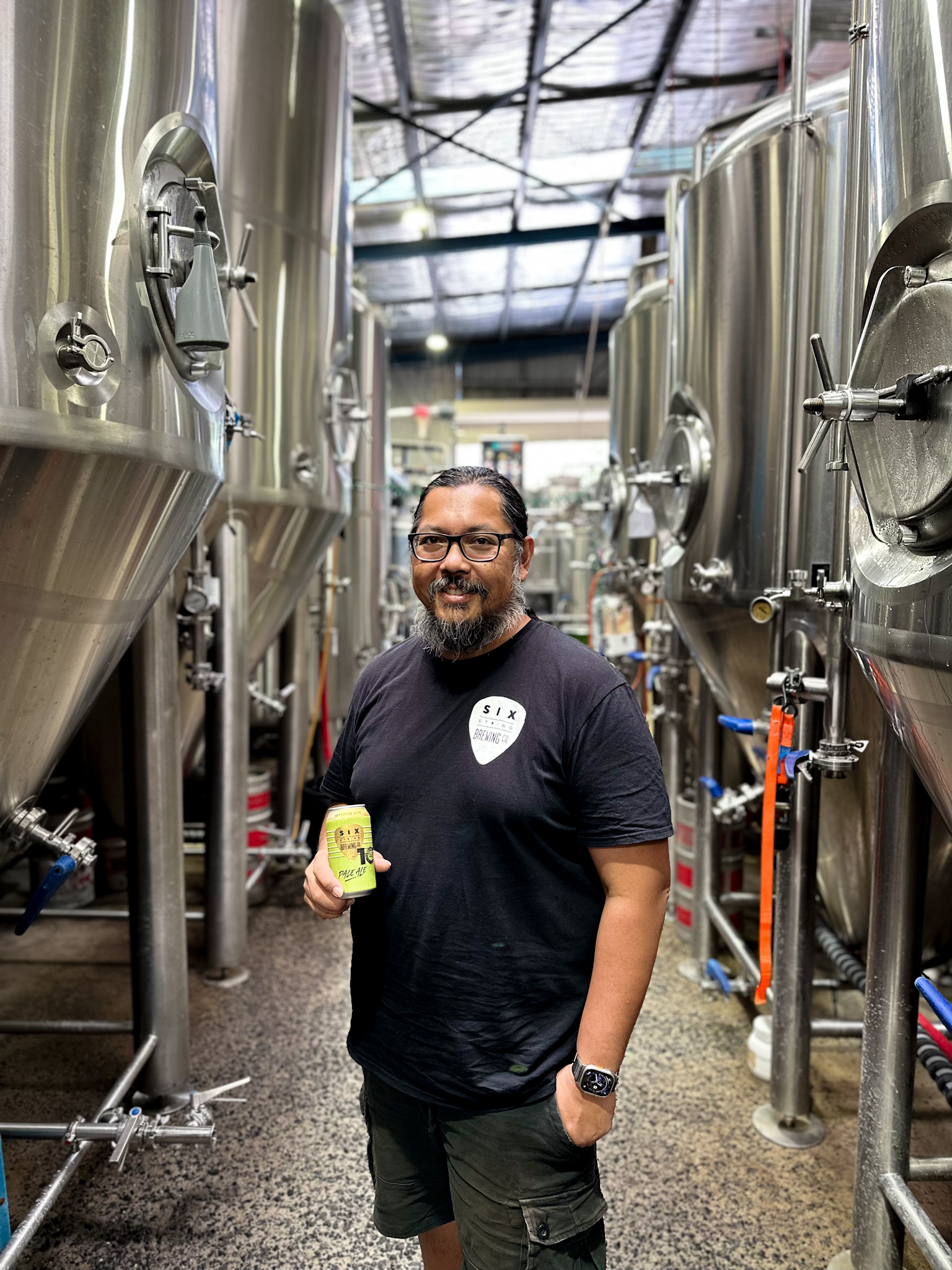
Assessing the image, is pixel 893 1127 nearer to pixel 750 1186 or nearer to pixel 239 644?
pixel 750 1186

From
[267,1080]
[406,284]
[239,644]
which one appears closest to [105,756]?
[239,644]

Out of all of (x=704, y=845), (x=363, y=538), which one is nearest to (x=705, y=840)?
(x=704, y=845)

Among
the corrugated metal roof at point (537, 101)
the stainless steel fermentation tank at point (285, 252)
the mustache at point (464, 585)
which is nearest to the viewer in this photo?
the mustache at point (464, 585)

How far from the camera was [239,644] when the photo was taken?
8.97 ft

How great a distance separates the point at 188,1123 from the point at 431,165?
20.2 ft

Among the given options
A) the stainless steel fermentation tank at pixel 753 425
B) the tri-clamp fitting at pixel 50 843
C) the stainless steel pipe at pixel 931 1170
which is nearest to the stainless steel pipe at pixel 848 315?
the stainless steel fermentation tank at pixel 753 425

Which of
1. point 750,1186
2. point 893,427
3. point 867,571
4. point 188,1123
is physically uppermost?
point 893,427

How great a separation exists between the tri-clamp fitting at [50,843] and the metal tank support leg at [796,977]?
1.48 meters

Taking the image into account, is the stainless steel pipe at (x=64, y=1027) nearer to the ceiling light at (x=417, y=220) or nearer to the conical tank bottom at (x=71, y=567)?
the conical tank bottom at (x=71, y=567)

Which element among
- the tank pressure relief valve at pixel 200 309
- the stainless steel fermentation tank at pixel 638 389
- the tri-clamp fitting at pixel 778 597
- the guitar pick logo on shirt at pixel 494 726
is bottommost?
the guitar pick logo on shirt at pixel 494 726

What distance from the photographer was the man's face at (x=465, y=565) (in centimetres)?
122

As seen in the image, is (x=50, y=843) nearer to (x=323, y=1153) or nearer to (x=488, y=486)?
(x=488, y=486)

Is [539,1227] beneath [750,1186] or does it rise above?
above

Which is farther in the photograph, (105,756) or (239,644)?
(105,756)
